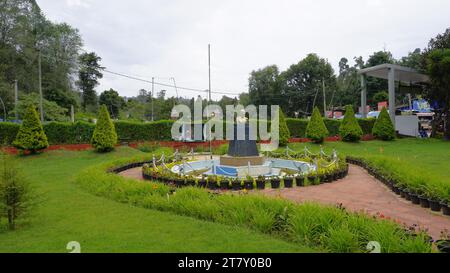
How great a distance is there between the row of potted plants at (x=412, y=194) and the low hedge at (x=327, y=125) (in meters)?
13.5

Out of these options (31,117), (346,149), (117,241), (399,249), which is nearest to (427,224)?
(399,249)

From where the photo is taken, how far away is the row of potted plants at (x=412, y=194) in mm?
6734

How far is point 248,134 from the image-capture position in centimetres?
1316

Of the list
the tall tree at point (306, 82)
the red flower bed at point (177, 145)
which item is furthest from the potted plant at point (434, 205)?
the tall tree at point (306, 82)

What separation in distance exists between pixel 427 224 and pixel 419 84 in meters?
25.5

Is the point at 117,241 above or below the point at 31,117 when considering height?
below

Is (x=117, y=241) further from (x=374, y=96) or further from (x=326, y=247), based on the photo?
(x=374, y=96)

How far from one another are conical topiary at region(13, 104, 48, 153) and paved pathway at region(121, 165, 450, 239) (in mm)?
12524

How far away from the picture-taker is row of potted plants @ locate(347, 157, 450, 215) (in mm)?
6734

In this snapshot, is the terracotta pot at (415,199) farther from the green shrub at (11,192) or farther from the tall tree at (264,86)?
the tall tree at (264,86)

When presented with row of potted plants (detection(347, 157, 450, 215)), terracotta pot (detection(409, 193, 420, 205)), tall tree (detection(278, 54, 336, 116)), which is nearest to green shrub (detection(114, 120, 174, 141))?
row of potted plants (detection(347, 157, 450, 215))

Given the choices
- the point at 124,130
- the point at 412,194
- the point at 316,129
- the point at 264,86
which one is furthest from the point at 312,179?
the point at 264,86

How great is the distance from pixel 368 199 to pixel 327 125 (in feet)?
57.6

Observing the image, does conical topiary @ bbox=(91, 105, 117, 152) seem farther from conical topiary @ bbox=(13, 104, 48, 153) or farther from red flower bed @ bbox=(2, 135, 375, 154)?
conical topiary @ bbox=(13, 104, 48, 153)
